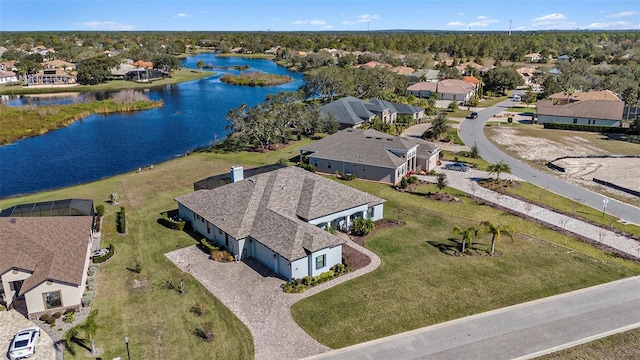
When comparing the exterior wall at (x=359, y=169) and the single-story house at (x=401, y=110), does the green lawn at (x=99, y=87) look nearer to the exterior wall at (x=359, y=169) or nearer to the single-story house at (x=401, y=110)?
the single-story house at (x=401, y=110)

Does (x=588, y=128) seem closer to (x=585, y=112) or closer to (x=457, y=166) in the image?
(x=585, y=112)

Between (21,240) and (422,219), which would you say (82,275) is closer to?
(21,240)

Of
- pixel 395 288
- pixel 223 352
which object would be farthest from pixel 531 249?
pixel 223 352

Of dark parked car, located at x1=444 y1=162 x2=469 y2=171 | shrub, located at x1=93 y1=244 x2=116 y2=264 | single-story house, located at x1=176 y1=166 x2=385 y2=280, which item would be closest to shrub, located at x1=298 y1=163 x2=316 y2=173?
single-story house, located at x1=176 y1=166 x2=385 y2=280

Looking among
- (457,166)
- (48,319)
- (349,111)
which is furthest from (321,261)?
(349,111)

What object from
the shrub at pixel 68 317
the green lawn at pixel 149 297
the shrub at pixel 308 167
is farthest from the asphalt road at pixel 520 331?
the shrub at pixel 308 167
